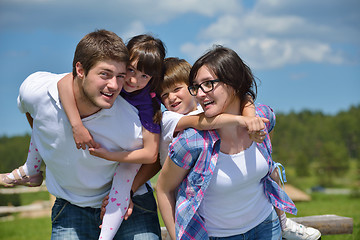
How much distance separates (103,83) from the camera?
9.97 ft

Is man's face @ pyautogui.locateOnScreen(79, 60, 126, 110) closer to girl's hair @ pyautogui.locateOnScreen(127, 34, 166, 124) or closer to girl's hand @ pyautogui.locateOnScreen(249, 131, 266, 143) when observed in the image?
girl's hair @ pyautogui.locateOnScreen(127, 34, 166, 124)

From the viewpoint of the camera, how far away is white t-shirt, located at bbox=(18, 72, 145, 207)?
3229 mm

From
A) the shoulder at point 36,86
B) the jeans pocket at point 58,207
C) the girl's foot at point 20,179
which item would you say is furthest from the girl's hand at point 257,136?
the girl's foot at point 20,179

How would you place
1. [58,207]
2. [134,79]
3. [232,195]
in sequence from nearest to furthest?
[232,195] → [134,79] → [58,207]

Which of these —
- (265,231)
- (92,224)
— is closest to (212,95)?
(265,231)

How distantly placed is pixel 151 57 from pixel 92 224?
151 cm

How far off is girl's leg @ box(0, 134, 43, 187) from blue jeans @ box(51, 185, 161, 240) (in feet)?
1.59

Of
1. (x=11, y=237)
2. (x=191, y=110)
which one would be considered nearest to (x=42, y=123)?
(x=191, y=110)

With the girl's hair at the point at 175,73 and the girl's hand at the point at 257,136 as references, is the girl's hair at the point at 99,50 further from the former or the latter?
the girl's hand at the point at 257,136

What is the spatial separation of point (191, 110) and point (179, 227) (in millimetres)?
1052

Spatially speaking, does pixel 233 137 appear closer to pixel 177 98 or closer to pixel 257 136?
pixel 257 136

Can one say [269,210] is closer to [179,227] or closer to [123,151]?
[179,227]

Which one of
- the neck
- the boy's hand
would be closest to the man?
the boy's hand

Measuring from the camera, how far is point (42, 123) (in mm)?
3266
